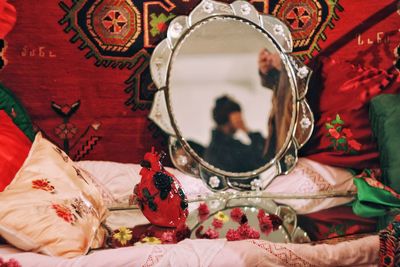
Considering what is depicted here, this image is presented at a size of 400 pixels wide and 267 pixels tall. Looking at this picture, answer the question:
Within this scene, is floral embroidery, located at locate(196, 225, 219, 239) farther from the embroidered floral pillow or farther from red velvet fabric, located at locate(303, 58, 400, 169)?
red velvet fabric, located at locate(303, 58, 400, 169)

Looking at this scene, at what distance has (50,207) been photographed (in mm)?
1772

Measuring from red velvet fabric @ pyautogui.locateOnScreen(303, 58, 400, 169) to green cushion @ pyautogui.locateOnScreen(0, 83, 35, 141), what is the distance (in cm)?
119

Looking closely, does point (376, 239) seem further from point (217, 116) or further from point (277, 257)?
point (217, 116)

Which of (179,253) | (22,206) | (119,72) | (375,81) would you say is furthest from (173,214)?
(375,81)

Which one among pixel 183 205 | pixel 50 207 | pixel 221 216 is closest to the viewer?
pixel 50 207

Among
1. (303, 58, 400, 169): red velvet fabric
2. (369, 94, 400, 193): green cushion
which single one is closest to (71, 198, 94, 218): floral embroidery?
(303, 58, 400, 169): red velvet fabric

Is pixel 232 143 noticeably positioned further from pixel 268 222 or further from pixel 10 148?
pixel 10 148

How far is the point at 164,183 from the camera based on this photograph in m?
1.94

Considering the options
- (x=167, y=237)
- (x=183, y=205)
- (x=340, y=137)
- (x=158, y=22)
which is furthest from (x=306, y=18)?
(x=167, y=237)

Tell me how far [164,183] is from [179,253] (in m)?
0.34

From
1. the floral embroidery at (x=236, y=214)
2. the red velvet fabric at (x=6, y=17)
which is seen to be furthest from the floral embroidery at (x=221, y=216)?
the red velvet fabric at (x=6, y=17)

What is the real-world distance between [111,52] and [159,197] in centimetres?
82

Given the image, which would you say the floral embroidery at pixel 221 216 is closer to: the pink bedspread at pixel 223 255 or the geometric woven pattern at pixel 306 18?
the pink bedspread at pixel 223 255

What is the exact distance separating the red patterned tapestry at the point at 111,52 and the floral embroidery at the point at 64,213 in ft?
2.36
